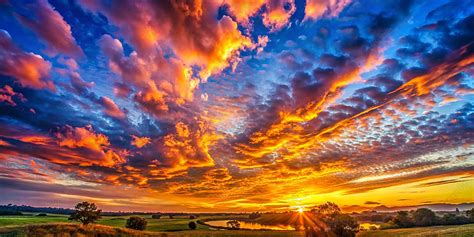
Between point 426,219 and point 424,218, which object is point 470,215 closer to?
point 426,219

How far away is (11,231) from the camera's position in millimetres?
39125

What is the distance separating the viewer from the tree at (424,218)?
286 ft

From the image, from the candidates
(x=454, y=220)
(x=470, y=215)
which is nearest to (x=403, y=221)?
(x=454, y=220)

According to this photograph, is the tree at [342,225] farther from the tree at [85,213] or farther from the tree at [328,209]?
the tree at [85,213]

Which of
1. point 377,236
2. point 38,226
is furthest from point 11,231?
point 377,236

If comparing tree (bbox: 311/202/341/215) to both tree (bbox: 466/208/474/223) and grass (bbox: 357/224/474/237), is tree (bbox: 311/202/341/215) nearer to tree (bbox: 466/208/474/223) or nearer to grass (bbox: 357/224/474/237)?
grass (bbox: 357/224/474/237)

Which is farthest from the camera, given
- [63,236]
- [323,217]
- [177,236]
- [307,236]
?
[323,217]

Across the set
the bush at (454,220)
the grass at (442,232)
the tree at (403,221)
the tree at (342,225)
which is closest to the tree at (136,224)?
the tree at (342,225)

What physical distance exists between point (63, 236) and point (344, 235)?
5069 cm

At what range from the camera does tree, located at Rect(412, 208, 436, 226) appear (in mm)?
87125

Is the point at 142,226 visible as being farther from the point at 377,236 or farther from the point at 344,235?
the point at 377,236

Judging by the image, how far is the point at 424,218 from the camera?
288 ft

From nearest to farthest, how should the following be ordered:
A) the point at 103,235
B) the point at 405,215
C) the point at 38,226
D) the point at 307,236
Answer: the point at 38,226 < the point at 103,235 < the point at 307,236 < the point at 405,215

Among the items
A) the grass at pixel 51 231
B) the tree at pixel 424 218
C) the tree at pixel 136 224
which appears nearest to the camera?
the grass at pixel 51 231
